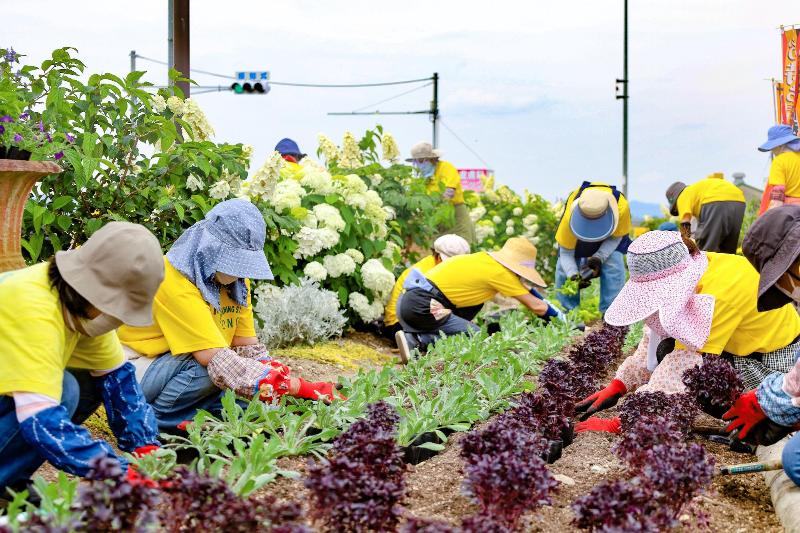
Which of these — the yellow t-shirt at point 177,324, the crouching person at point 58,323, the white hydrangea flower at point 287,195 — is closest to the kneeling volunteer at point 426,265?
the white hydrangea flower at point 287,195

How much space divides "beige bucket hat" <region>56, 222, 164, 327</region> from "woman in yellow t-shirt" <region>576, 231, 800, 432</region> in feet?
7.51

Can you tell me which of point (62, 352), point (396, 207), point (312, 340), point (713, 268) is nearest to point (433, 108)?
point (396, 207)

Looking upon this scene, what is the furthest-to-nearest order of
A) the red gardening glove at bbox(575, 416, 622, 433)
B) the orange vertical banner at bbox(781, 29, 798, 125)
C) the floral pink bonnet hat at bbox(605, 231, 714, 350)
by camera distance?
the orange vertical banner at bbox(781, 29, 798, 125), the red gardening glove at bbox(575, 416, 622, 433), the floral pink bonnet hat at bbox(605, 231, 714, 350)

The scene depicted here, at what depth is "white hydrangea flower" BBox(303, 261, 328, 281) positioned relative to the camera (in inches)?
278

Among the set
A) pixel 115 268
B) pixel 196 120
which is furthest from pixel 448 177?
pixel 115 268

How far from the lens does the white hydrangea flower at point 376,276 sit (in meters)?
7.53

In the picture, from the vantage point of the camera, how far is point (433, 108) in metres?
24.3

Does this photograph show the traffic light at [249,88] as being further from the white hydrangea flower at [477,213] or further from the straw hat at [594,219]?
the straw hat at [594,219]

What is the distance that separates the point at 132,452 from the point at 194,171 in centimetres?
266

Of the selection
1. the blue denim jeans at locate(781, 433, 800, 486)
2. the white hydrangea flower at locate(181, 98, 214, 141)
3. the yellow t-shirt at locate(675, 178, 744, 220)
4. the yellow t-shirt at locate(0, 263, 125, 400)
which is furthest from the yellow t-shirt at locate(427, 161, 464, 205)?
the yellow t-shirt at locate(0, 263, 125, 400)

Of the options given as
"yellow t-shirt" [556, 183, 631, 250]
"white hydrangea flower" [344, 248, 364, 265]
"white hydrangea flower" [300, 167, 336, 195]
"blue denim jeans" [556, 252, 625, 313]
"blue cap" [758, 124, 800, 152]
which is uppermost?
"blue cap" [758, 124, 800, 152]

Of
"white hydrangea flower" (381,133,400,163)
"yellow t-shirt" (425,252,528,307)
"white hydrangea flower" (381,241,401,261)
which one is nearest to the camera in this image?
→ "yellow t-shirt" (425,252,528,307)

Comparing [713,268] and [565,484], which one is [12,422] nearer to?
[565,484]

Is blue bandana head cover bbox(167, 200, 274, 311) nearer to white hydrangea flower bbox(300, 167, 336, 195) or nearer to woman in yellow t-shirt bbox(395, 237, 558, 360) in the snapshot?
woman in yellow t-shirt bbox(395, 237, 558, 360)
